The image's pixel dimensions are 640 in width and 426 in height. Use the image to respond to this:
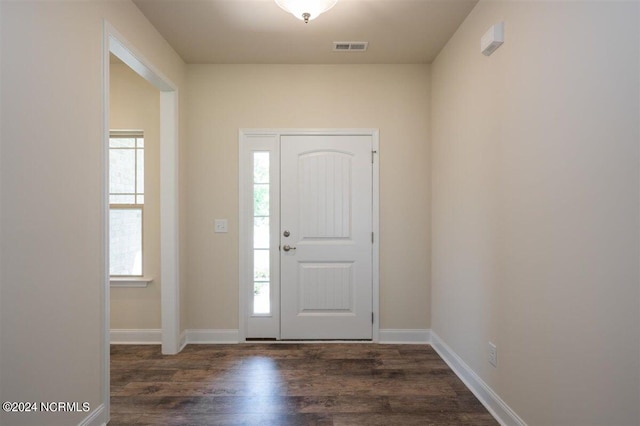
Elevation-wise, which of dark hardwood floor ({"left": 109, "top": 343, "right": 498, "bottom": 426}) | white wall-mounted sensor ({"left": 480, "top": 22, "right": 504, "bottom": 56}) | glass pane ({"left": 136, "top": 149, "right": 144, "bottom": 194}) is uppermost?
white wall-mounted sensor ({"left": 480, "top": 22, "right": 504, "bottom": 56})

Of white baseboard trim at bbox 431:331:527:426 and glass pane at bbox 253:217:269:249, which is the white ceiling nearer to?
glass pane at bbox 253:217:269:249

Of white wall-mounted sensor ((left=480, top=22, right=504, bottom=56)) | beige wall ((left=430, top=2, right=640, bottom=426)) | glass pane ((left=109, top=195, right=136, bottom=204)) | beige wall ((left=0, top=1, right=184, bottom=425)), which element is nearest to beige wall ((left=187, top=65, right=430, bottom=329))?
glass pane ((left=109, top=195, right=136, bottom=204))

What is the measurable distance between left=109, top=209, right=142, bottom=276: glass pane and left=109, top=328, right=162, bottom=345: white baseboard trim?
0.55m

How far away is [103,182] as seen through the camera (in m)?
2.05

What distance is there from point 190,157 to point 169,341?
169cm

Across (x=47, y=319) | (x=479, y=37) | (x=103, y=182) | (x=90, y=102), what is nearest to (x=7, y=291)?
(x=47, y=319)

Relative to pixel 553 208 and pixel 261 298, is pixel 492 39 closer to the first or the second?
pixel 553 208

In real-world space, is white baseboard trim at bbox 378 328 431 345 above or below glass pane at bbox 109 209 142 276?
below

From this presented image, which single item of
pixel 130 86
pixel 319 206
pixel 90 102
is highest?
pixel 130 86

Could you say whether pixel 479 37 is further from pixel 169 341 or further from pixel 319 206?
pixel 169 341

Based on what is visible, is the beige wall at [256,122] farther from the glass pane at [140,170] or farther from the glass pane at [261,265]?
the glass pane at [140,170]

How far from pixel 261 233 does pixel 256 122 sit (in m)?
1.07

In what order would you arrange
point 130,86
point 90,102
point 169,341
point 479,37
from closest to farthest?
point 90,102 < point 479,37 < point 169,341 < point 130,86

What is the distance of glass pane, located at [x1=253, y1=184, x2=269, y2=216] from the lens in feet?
11.3
